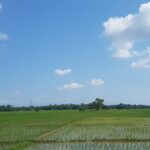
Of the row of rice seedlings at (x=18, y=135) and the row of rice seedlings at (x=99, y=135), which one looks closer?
the row of rice seedlings at (x=99, y=135)

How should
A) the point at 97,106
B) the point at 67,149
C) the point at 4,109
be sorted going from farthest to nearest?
1. the point at 4,109
2. the point at 97,106
3. the point at 67,149

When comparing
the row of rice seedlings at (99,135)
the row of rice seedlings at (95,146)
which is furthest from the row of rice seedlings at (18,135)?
the row of rice seedlings at (95,146)

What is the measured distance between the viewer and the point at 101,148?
46.3 feet

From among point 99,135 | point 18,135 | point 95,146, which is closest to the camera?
point 95,146

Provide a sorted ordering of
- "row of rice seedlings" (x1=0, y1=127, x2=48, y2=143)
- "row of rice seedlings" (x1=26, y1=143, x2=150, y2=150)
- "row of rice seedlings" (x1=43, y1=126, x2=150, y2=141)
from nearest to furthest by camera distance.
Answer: "row of rice seedlings" (x1=26, y1=143, x2=150, y2=150) < "row of rice seedlings" (x1=43, y1=126, x2=150, y2=141) < "row of rice seedlings" (x1=0, y1=127, x2=48, y2=143)

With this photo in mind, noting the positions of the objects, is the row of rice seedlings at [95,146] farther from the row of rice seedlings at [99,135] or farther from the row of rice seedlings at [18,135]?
the row of rice seedlings at [18,135]

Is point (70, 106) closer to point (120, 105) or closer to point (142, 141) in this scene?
point (120, 105)

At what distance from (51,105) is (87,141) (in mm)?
117296

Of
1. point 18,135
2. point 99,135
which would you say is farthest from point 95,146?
point 18,135

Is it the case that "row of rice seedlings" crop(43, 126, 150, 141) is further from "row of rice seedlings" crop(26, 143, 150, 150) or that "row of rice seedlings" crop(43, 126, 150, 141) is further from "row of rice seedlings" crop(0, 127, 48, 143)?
"row of rice seedlings" crop(26, 143, 150, 150)

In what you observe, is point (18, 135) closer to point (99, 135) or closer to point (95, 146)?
point (99, 135)

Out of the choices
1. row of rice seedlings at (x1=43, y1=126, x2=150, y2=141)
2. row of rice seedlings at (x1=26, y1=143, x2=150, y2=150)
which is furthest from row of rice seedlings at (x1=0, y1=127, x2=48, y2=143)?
row of rice seedlings at (x1=26, y1=143, x2=150, y2=150)

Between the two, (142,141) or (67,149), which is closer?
(67,149)

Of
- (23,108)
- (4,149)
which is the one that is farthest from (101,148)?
(23,108)
